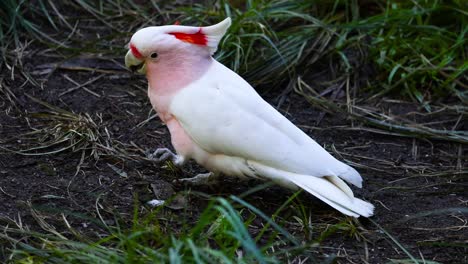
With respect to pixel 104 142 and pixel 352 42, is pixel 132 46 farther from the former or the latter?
pixel 352 42

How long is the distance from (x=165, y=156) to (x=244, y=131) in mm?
490

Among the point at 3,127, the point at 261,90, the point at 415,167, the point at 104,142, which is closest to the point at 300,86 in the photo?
the point at 261,90

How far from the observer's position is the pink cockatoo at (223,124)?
10.3 feet

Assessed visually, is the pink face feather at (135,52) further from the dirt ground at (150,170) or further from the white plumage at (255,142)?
the dirt ground at (150,170)

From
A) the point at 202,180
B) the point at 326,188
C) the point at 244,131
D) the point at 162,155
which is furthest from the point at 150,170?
the point at 326,188

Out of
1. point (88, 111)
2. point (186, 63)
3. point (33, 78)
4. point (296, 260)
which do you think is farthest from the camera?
point (33, 78)

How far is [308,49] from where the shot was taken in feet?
15.1

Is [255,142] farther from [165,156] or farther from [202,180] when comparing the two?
[165,156]

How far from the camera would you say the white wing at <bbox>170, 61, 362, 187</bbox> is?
3146 mm

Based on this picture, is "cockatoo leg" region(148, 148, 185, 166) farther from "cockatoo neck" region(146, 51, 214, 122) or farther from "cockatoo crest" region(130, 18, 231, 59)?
"cockatoo crest" region(130, 18, 231, 59)

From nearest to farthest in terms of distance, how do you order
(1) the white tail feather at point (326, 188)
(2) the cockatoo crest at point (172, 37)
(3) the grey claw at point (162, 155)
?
(1) the white tail feather at point (326, 188)
(2) the cockatoo crest at point (172, 37)
(3) the grey claw at point (162, 155)

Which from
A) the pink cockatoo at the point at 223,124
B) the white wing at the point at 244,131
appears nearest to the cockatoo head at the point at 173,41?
the pink cockatoo at the point at 223,124

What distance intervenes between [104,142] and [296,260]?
4.02 feet

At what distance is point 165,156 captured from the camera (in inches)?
138
